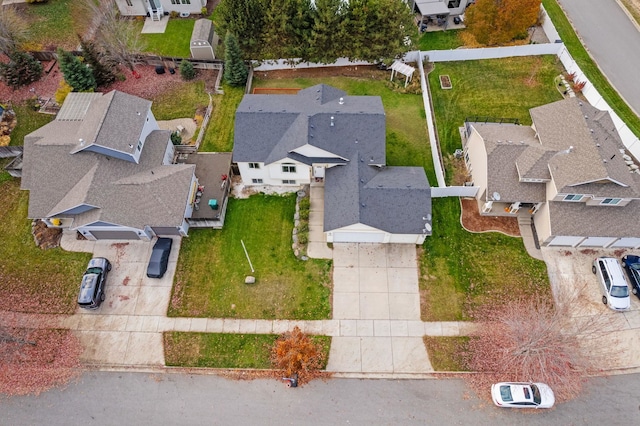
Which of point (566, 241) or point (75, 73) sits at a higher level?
point (75, 73)

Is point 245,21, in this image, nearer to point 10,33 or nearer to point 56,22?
point 10,33

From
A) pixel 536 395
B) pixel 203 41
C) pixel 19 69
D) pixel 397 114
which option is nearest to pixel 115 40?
pixel 203 41

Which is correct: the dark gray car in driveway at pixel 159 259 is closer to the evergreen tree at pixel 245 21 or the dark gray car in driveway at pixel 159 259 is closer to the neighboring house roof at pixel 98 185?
the neighboring house roof at pixel 98 185

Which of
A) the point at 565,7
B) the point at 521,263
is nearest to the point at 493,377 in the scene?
the point at 521,263

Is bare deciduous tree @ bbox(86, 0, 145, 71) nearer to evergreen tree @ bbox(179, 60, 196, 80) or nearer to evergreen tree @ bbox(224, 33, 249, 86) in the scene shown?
evergreen tree @ bbox(179, 60, 196, 80)

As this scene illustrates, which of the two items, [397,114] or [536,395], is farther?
[397,114]

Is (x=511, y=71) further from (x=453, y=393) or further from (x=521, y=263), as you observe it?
(x=453, y=393)

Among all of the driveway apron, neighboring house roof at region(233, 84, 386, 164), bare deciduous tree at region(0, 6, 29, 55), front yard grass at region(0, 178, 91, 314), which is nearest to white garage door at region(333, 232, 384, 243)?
the driveway apron

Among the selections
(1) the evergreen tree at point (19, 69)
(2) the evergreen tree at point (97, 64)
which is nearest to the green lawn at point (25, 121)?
(1) the evergreen tree at point (19, 69)
